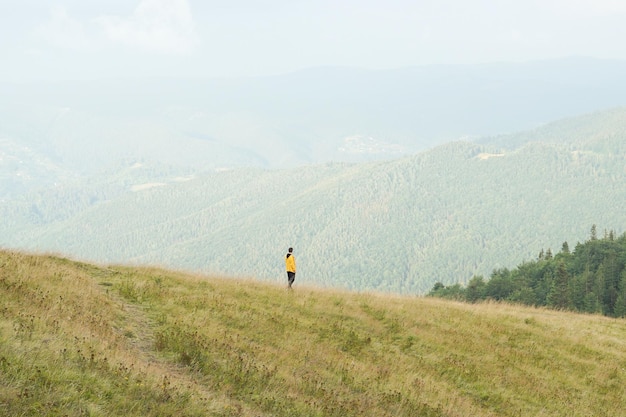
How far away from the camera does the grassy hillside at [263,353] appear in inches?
388

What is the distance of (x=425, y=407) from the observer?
14.0 metres

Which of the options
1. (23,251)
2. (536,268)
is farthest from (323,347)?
(536,268)

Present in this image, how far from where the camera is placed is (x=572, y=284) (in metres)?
78.3

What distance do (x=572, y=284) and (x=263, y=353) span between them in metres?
74.0

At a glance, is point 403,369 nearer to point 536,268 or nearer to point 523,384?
point 523,384

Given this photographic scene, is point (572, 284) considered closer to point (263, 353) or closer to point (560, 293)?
point (560, 293)

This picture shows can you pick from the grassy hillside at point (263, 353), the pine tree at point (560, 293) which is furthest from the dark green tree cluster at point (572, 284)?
the grassy hillside at point (263, 353)

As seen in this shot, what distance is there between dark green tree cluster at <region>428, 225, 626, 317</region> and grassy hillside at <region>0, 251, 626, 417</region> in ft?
146

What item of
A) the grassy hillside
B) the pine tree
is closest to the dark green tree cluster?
the pine tree

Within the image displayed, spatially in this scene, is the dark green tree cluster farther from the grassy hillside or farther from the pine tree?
the grassy hillside

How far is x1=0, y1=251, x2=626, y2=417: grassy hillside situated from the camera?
9.87 m

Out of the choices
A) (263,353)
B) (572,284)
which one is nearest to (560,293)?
(572,284)

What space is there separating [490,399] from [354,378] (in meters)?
4.48

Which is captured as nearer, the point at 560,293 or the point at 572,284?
the point at 560,293
